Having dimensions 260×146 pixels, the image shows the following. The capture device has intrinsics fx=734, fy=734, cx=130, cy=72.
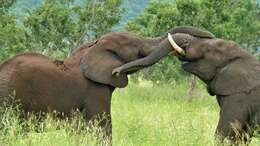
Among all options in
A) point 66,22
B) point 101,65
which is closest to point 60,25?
point 66,22

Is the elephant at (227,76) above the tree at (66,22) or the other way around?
the other way around

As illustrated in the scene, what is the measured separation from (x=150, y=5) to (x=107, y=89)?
56.9 ft

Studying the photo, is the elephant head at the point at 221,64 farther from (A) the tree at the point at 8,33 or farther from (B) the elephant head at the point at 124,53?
(A) the tree at the point at 8,33

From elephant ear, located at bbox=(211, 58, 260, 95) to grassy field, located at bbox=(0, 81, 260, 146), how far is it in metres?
0.76

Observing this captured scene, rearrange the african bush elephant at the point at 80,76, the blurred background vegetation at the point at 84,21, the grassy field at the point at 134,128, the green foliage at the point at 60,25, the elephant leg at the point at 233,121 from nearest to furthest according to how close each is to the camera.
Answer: the grassy field at the point at 134,128
the elephant leg at the point at 233,121
the african bush elephant at the point at 80,76
the blurred background vegetation at the point at 84,21
the green foliage at the point at 60,25

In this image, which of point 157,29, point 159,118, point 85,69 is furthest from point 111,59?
point 157,29

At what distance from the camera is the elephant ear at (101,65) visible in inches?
441

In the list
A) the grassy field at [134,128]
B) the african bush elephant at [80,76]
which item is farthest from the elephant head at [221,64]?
the grassy field at [134,128]

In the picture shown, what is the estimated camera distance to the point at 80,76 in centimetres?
1119

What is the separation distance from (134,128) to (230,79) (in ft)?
5.64

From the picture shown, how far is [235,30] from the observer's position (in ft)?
80.3

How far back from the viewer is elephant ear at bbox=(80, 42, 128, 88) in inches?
441

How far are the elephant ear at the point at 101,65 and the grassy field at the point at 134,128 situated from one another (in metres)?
0.86

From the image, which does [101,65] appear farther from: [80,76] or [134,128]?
[134,128]
